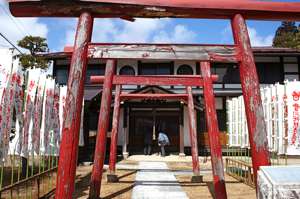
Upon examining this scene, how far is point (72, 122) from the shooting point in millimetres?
4152

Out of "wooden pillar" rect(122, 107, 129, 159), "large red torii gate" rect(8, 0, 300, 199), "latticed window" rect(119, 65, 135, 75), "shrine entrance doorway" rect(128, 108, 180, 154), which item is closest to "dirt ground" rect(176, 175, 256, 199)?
"large red torii gate" rect(8, 0, 300, 199)

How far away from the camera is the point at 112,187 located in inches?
360

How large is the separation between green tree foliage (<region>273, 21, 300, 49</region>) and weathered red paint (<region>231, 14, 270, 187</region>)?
27.6 meters

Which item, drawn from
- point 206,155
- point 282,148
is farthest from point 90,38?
point 206,155

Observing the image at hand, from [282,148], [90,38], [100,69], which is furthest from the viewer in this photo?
[100,69]

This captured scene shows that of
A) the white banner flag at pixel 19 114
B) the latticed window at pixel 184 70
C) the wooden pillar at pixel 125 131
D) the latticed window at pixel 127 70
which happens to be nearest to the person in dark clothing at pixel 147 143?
the wooden pillar at pixel 125 131

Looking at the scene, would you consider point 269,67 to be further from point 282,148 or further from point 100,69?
point 282,148

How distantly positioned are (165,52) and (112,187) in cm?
577

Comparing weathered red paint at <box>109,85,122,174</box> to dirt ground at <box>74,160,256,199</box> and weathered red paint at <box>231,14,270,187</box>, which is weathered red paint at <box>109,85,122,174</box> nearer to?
dirt ground at <box>74,160,256,199</box>

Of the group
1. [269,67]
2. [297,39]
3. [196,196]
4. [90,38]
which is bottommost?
[196,196]

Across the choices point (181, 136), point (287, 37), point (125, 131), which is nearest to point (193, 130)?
point (181, 136)

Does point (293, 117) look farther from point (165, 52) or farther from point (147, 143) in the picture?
point (147, 143)

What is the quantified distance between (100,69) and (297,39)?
83.1ft

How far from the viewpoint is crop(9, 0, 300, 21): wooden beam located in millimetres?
4320
